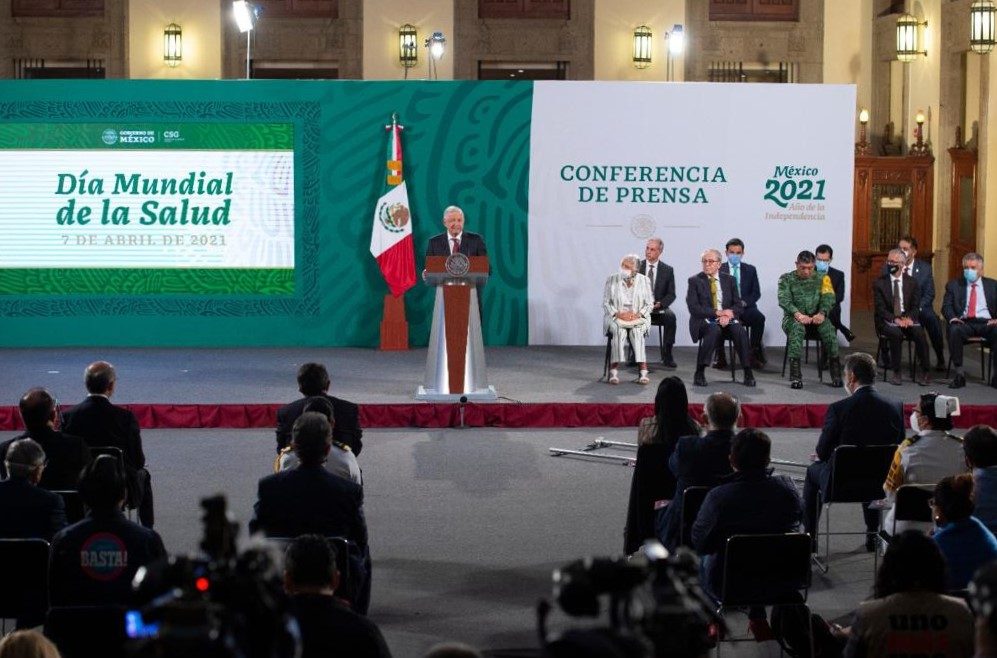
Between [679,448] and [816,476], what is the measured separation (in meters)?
1.23

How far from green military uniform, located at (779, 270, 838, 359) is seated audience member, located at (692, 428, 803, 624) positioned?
6.31 m

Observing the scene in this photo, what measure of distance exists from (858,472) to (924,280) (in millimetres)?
5803

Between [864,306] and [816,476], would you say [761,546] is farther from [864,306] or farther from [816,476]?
[864,306]

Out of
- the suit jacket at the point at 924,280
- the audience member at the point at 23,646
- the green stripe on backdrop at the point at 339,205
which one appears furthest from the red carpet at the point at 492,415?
the audience member at the point at 23,646

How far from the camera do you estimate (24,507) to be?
17.0 ft

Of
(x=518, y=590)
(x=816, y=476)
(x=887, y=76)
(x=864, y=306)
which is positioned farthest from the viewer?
(x=887, y=76)

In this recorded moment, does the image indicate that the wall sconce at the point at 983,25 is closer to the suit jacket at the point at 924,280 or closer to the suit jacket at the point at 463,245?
the suit jacket at the point at 924,280

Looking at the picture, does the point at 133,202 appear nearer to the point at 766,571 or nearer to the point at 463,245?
the point at 463,245

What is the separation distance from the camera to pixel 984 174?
16.1 metres

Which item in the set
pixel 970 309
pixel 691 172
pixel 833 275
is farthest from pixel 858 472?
pixel 691 172

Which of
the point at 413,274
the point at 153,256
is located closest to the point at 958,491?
the point at 413,274

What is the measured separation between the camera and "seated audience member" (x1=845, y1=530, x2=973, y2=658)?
3.90 metres

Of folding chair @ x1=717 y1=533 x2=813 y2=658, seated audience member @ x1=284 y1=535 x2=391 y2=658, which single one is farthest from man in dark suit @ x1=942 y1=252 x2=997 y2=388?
seated audience member @ x1=284 y1=535 x2=391 y2=658

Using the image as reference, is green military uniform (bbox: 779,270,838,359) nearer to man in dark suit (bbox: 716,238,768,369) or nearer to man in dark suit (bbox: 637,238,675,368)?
man in dark suit (bbox: 716,238,768,369)
